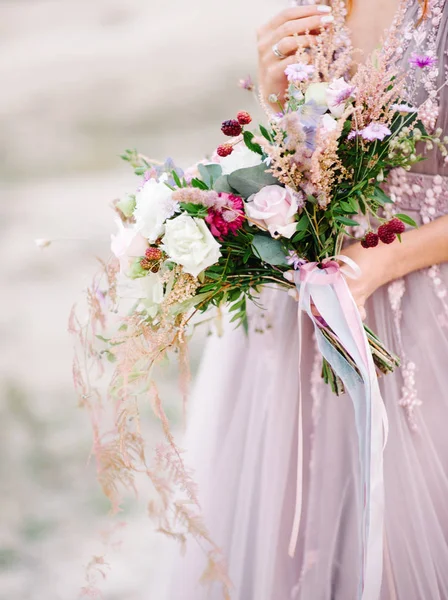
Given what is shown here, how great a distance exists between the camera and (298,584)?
1.30 m

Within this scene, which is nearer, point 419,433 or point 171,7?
point 419,433

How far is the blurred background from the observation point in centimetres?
215

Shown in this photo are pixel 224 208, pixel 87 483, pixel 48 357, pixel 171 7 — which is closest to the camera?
pixel 224 208

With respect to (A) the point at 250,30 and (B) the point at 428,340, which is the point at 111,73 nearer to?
(A) the point at 250,30

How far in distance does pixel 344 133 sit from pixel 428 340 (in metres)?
0.41

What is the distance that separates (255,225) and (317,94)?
0.68 feet

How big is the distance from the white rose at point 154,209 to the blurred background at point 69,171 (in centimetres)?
128

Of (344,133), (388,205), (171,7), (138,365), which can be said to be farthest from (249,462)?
(171,7)

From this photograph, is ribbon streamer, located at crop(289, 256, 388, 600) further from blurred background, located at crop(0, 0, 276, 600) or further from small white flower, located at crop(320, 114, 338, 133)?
blurred background, located at crop(0, 0, 276, 600)

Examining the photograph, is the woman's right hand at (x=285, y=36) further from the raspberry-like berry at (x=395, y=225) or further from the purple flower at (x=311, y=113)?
the raspberry-like berry at (x=395, y=225)

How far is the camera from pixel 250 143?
0.99 metres

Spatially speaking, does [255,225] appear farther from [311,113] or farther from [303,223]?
[311,113]

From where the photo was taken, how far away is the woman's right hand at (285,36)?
1.15 metres

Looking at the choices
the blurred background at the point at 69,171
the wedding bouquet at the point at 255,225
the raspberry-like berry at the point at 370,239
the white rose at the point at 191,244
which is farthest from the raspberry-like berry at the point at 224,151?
the blurred background at the point at 69,171
